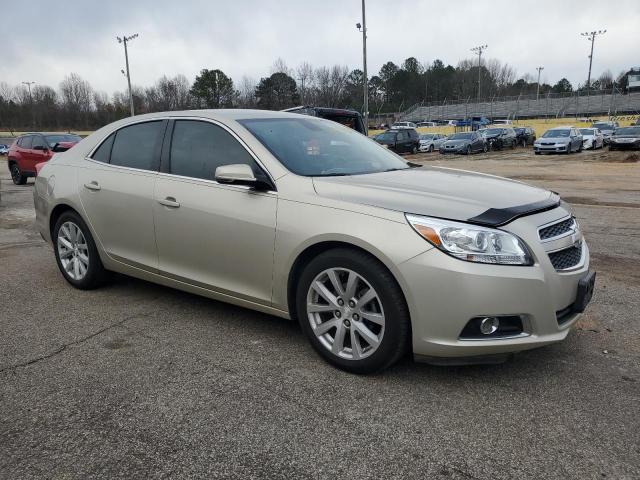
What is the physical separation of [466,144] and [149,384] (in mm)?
31657

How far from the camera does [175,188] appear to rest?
411 cm

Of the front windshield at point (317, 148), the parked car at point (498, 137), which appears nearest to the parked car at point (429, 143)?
the parked car at point (498, 137)

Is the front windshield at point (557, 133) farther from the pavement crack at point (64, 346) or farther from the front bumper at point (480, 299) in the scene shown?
the pavement crack at point (64, 346)

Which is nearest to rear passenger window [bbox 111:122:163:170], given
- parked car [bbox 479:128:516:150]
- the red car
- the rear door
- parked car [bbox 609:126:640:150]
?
the rear door

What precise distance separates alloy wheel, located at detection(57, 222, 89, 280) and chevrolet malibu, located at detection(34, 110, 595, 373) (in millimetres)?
99

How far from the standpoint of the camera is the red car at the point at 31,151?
16797mm

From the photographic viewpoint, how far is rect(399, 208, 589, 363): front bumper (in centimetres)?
289

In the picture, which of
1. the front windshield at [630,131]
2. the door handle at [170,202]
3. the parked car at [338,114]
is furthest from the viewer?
the front windshield at [630,131]

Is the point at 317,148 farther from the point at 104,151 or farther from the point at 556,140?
the point at 556,140

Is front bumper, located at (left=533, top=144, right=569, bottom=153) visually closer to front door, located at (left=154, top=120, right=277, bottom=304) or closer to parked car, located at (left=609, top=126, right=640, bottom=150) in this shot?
parked car, located at (left=609, top=126, right=640, bottom=150)

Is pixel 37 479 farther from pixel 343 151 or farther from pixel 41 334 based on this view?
pixel 343 151

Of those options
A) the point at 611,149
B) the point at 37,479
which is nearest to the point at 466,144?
the point at 611,149

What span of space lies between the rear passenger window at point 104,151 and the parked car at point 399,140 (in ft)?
90.7

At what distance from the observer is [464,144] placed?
107ft
